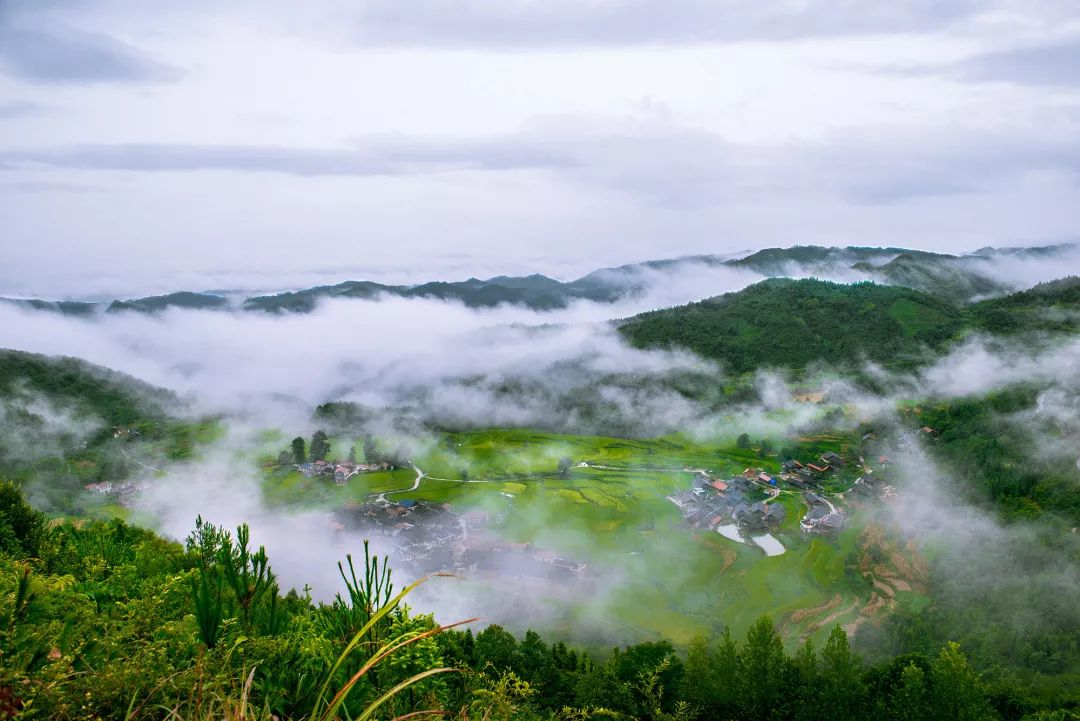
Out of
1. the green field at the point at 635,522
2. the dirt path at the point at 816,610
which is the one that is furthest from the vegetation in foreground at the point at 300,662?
the dirt path at the point at 816,610

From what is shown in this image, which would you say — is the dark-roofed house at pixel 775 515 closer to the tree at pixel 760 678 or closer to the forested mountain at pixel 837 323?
the tree at pixel 760 678

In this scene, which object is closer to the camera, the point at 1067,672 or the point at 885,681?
the point at 885,681

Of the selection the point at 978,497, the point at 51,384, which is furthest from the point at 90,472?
the point at 978,497

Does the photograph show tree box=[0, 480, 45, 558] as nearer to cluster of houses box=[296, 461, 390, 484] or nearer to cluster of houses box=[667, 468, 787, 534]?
cluster of houses box=[667, 468, 787, 534]

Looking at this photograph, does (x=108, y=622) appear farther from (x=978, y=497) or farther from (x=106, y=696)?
(x=978, y=497)

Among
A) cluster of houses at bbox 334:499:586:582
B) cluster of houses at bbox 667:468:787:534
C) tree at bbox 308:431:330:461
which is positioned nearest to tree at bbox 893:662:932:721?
cluster of houses at bbox 334:499:586:582

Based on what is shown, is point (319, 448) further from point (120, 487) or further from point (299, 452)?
point (120, 487)
